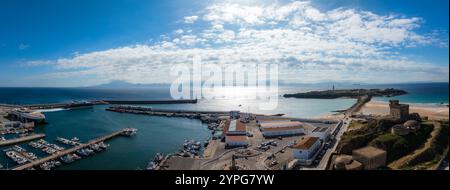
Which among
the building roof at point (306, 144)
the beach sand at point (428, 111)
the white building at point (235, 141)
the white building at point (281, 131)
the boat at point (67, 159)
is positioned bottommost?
the boat at point (67, 159)

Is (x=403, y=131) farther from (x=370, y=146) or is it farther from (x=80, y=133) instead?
(x=80, y=133)

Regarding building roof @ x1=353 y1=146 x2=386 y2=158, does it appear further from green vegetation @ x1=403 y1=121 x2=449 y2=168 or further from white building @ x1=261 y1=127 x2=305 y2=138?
white building @ x1=261 y1=127 x2=305 y2=138

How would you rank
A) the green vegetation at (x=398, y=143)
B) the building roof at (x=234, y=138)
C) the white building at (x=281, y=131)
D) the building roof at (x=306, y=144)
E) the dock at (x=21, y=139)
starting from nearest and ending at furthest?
the green vegetation at (x=398, y=143) < the building roof at (x=306, y=144) < the building roof at (x=234, y=138) < the dock at (x=21, y=139) < the white building at (x=281, y=131)

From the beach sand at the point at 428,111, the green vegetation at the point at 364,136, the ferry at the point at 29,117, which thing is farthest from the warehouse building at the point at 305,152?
the ferry at the point at 29,117

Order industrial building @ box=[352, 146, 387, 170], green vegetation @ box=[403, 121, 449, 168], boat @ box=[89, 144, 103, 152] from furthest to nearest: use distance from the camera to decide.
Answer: boat @ box=[89, 144, 103, 152]
green vegetation @ box=[403, 121, 449, 168]
industrial building @ box=[352, 146, 387, 170]

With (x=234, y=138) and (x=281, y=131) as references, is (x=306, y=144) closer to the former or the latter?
(x=234, y=138)

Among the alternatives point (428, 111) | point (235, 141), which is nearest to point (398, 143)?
point (235, 141)

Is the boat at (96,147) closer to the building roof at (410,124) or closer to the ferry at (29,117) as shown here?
the ferry at (29,117)

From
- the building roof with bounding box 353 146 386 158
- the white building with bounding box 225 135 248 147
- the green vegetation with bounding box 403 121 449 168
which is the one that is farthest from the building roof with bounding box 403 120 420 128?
the white building with bounding box 225 135 248 147

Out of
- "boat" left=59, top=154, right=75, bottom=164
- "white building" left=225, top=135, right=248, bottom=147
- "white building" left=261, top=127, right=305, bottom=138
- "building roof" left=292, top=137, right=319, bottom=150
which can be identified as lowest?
"boat" left=59, top=154, right=75, bottom=164
